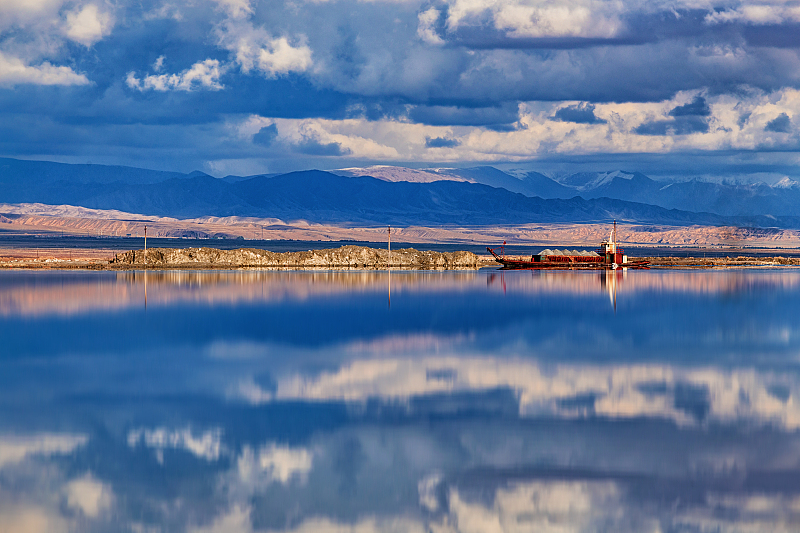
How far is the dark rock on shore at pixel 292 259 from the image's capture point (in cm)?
10338

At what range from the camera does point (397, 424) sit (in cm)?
1988

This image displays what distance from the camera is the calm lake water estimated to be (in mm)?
14188

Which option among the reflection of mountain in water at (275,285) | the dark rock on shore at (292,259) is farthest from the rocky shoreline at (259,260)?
the reflection of mountain in water at (275,285)

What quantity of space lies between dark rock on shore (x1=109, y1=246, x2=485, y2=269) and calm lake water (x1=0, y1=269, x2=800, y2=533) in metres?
59.3

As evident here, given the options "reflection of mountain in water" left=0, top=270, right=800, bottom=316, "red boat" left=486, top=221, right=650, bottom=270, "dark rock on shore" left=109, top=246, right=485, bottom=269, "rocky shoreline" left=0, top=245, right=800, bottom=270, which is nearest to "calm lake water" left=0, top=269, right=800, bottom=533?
"reflection of mountain in water" left=0, top=270, right=800, bottom=316

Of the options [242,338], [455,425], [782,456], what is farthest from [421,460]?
[242,338]

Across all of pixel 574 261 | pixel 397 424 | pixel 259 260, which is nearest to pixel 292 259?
pixel 259 260

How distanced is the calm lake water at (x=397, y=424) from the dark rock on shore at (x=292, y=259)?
2335 inches

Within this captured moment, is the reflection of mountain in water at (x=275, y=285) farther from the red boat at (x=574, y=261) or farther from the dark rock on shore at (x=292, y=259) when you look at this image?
the red boat at (x=574, y=261)

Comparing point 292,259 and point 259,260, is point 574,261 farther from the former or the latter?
point 259,260

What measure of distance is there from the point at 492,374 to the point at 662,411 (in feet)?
21.8

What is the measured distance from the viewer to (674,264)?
123 meters

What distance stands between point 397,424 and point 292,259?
89769mm

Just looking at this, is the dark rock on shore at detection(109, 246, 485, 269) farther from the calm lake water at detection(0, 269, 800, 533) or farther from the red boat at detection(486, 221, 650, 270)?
the calm lake water at detection(0, 269, 800, 533)
